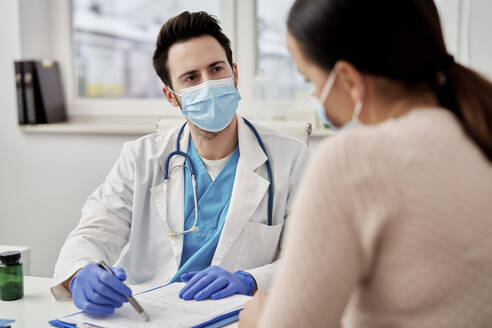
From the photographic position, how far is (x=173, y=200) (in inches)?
64.7

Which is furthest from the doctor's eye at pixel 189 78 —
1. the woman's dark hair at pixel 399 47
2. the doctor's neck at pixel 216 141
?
the woman's dark hair at pixel 399 47

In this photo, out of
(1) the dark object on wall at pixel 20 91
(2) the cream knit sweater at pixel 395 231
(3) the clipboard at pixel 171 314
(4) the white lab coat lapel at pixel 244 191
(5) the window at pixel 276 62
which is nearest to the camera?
(2) the cream knit sweater at pixel 395 231

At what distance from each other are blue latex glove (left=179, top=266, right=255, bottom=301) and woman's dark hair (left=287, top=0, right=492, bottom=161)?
2.03ft

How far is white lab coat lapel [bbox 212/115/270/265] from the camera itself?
60.9 inches

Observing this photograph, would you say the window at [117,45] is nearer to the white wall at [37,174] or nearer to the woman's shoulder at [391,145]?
the white wall at [37,174]

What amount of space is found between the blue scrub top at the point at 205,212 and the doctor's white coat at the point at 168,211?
0.03m

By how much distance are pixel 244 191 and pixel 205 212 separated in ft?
0.44

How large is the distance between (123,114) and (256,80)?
757 mm

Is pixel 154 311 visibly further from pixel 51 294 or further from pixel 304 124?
pixel 304 124

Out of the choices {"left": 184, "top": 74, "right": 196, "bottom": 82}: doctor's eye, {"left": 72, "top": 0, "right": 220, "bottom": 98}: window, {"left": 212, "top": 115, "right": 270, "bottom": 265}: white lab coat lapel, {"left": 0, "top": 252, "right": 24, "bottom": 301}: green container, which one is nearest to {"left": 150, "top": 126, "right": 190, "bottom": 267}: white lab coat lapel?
{"left": 212, "top": 115, "right": 270, "bottom": 265}: white lab coat lapel

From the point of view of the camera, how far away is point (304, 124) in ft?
5.96

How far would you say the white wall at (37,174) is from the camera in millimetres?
2654

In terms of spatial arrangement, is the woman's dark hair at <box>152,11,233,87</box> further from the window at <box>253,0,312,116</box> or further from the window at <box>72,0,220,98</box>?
the window at <box>72,0,220,98</box>

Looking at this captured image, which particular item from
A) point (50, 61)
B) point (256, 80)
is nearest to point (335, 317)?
point (256, 80)
